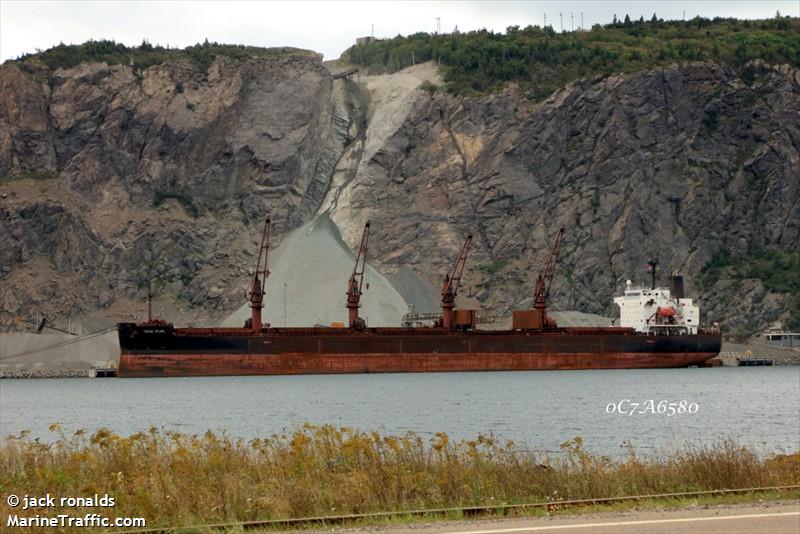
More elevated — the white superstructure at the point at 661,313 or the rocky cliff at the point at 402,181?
the rocky cliff at the point at 402,181

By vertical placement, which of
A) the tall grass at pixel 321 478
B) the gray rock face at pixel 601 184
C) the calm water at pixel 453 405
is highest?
the gray rock face at pixel 601 184

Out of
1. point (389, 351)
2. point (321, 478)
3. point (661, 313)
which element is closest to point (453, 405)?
point (389, 351)

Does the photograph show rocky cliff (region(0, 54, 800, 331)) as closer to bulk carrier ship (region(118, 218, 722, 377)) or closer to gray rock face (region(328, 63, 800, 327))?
→ gray rock face (region(328, 63, 800, 327))

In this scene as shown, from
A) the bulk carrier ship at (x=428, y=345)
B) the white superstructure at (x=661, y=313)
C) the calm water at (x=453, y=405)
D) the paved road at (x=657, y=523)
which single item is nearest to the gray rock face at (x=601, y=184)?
the white superstructure at (x=661, y=313)

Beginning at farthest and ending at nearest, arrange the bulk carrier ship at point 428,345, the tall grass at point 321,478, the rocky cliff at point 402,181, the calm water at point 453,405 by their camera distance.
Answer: the rocky cliff at point 402,181 → the bulk carrier ship at point 428,345 → the calm water at point 453,405 → the tall grass at point 321,478

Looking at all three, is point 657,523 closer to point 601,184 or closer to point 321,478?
point 321,478

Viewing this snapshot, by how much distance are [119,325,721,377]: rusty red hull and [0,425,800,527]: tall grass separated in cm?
7091

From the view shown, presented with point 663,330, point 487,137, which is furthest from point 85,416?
point 487,137

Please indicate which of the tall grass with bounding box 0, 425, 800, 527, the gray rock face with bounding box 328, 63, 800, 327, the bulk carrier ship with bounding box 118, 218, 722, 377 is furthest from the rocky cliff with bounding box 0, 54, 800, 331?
the tall grass with bounding box 0, 425, 800, 527

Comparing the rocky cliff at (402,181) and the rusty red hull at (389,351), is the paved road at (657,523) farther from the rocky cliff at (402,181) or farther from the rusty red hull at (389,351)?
the rocky cliff at (402,181)

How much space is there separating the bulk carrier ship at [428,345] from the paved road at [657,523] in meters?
76.8

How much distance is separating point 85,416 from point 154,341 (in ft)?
117

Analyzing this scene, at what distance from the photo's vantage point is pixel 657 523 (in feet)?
68.2

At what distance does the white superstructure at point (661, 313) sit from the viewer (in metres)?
109
